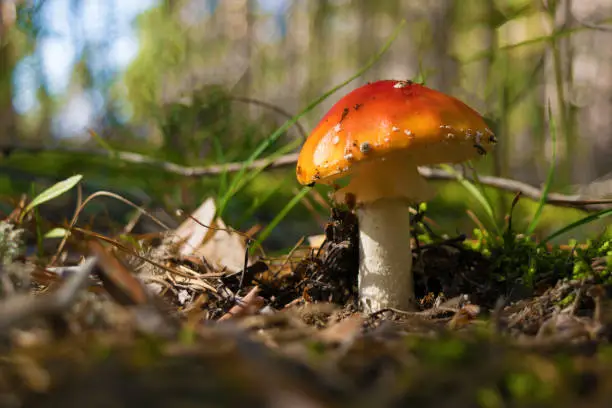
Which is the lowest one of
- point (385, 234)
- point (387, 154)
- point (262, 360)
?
point (385, 234)

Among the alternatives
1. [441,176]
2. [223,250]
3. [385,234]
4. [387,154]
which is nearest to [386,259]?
[385,234]

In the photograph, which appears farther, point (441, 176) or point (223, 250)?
point (441, 176)

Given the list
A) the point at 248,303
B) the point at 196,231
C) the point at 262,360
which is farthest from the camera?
the point at 196,231

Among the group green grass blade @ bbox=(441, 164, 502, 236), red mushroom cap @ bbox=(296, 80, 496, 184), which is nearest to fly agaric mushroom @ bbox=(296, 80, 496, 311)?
red mushroom cap @ bbox=(296, 80, 496, 184)

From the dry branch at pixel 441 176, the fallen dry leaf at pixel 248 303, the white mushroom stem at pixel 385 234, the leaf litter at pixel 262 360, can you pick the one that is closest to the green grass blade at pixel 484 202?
the dry branch at pixel 441 176

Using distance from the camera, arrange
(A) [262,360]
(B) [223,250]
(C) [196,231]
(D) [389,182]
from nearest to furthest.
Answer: (A) [262,360] < (D) [389,182] < (B) [223,250] < (C) [196,231]

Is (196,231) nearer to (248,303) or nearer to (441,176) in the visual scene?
(248,303)

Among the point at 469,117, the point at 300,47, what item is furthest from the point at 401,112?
the point at 300,47
